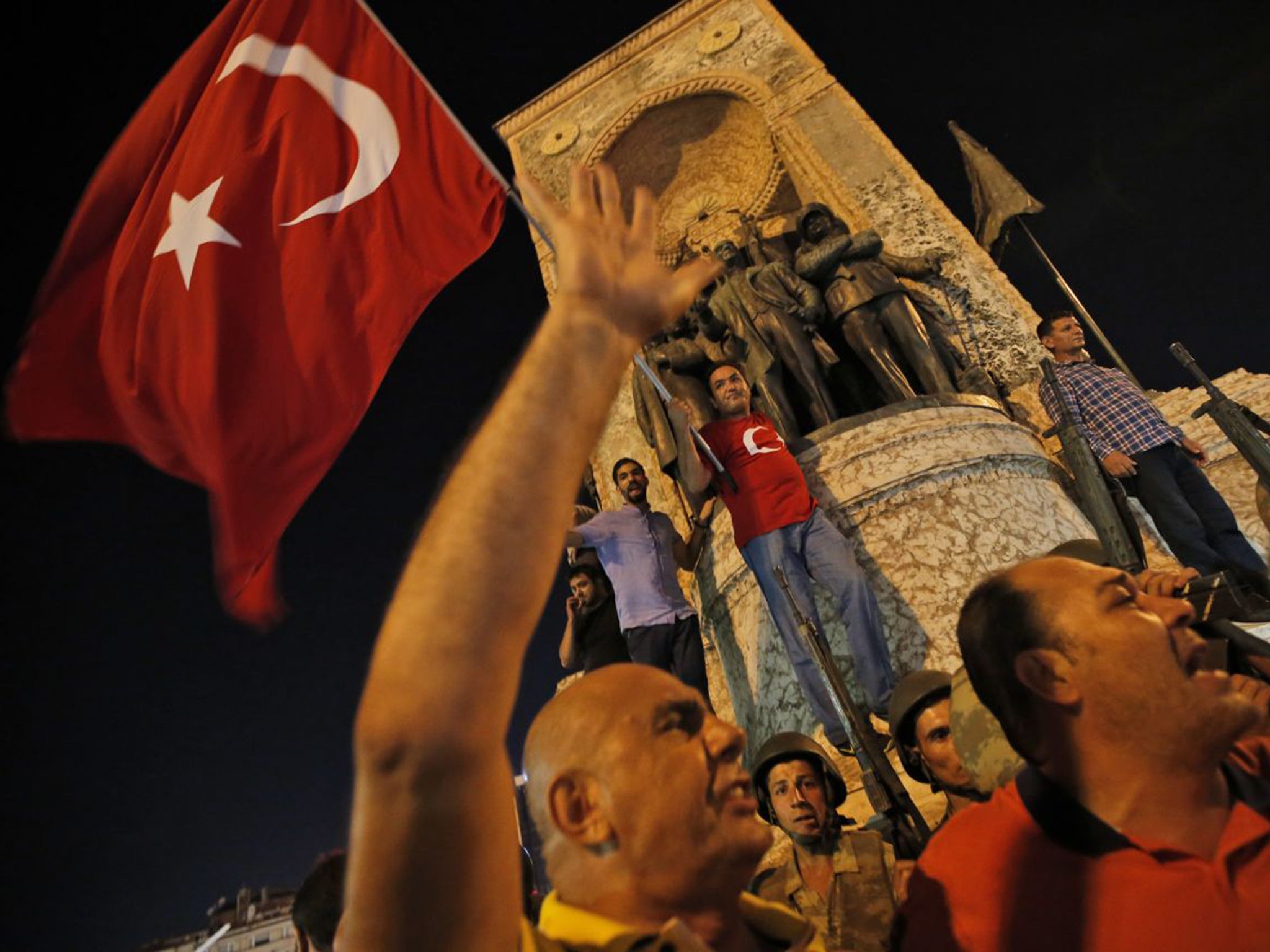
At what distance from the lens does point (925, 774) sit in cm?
254

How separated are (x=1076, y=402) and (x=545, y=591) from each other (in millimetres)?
4525

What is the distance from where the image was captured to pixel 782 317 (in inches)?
230

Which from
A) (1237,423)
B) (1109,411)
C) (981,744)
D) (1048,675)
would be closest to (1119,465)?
(1109,411)

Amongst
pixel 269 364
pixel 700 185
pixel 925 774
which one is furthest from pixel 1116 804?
pixel 700 185

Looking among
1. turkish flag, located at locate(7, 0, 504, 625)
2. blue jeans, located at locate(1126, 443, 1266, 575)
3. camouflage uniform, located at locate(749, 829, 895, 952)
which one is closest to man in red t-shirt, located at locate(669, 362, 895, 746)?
camouflage uniform, located at locate(749, 829, 895, 952)

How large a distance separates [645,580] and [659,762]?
125 inches

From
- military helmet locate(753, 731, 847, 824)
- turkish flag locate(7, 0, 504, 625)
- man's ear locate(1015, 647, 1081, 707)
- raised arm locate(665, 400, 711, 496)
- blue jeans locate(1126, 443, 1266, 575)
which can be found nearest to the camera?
man's ear locate(1015, 647, 1081, 707)

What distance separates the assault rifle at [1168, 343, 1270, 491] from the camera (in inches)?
139

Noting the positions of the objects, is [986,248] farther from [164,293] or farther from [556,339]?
[556,339]

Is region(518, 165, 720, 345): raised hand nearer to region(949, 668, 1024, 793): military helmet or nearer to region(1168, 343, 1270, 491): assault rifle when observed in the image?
region(949, 668, 1024, 793): military helmet

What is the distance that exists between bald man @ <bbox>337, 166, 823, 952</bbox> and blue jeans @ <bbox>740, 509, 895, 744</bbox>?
8.19 feet

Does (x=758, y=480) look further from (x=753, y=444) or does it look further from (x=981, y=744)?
(x=981, y=744)

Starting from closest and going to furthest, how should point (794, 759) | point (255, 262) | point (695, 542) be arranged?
1. point (794, 759)
2. point (255, 262)
3. point (695, 542)

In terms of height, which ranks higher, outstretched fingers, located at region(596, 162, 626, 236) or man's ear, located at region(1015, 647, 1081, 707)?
outstretched fingers, located at region(596, 162, 626, 236)
